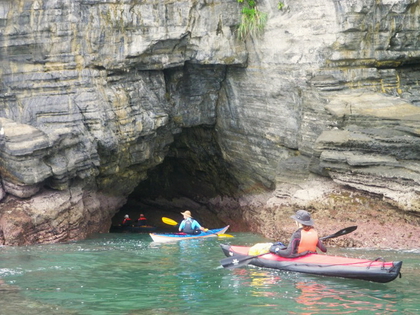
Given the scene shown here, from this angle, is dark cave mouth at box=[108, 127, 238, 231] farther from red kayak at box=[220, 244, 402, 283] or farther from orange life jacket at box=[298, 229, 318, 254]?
orange life jacket at box=[298, 229, 318, 254]

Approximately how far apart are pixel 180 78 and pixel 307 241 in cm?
700

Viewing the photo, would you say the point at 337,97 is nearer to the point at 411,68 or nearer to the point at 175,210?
the point at 411,68

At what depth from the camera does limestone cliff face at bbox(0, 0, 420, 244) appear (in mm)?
13891

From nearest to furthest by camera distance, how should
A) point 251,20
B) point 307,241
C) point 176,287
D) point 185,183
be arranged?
point 176,287 → point 307,241 → point 251,20 → point 185,183

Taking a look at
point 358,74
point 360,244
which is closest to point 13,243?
point 360,244

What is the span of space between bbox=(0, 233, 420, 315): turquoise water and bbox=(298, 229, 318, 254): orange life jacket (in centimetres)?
45

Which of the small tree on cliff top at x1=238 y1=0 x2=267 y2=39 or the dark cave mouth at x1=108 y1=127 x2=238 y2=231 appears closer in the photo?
the small tree on cliff top at x1=238 y1=0 x2=267 y2=39

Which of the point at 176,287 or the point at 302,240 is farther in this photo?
the point at 302,240

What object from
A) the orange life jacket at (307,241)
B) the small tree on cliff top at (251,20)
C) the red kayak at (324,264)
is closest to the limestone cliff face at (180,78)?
the small tree on cliff top at (251,20)

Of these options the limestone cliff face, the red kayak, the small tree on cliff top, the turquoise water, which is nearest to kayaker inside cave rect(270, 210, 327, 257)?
the red kayak

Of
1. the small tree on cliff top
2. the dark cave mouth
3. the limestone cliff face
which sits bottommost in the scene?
the dark cave mouth

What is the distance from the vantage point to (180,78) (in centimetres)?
1652

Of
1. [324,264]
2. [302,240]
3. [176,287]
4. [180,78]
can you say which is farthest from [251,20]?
[176,287]

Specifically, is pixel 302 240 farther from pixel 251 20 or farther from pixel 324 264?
pixel 251 20
